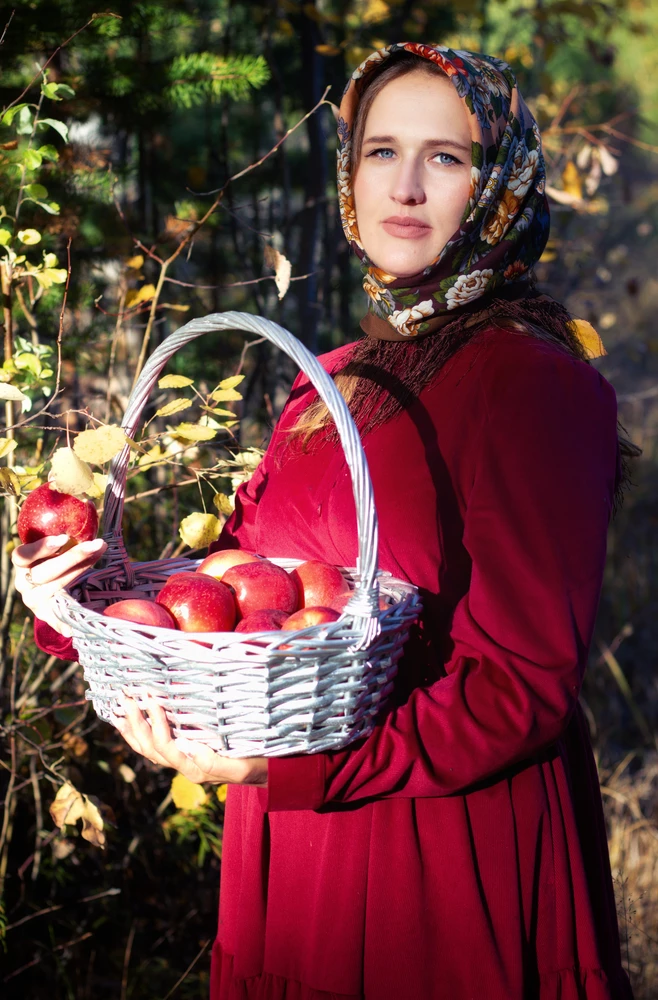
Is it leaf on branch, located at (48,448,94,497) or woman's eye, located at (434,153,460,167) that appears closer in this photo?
leaf on branch, located at (48,448,94,497)

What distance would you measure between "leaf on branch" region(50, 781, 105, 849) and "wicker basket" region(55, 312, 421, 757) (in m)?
0.69

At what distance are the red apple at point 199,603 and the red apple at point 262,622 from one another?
3cm

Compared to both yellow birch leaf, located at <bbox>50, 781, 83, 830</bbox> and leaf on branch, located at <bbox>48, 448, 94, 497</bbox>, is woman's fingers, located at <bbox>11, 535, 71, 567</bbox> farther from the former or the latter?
yellow birch leaf, located at <bbox>50, 781, 83, 830</bbox>

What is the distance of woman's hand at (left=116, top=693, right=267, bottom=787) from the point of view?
3.40ft

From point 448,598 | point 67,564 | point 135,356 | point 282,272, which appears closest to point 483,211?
point 282,272

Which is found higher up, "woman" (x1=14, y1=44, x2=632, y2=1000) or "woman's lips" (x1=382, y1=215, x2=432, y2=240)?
"woman's lips" (x1=382, y1=215, x2=432, y2=240)

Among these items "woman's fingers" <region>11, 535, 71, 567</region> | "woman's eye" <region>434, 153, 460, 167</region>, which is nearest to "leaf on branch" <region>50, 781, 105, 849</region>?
"woman's fingers" <region>11, 535, 71, 567</region>

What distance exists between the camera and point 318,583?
1.24m

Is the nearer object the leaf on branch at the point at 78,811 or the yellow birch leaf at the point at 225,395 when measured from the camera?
the yellow birch leaf at the point at 225,395

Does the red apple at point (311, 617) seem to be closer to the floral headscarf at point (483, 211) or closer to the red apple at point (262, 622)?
the red apple at point (262, 622)

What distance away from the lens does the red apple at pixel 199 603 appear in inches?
45.0

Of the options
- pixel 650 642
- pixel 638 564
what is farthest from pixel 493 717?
pixel 638 564

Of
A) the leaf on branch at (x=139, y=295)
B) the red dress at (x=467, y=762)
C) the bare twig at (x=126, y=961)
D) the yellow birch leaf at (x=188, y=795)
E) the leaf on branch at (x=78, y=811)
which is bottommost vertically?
the bare twig at (x=126, y=961)

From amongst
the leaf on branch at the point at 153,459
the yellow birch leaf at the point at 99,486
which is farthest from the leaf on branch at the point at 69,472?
the leaf on branch at the point at 153,459
